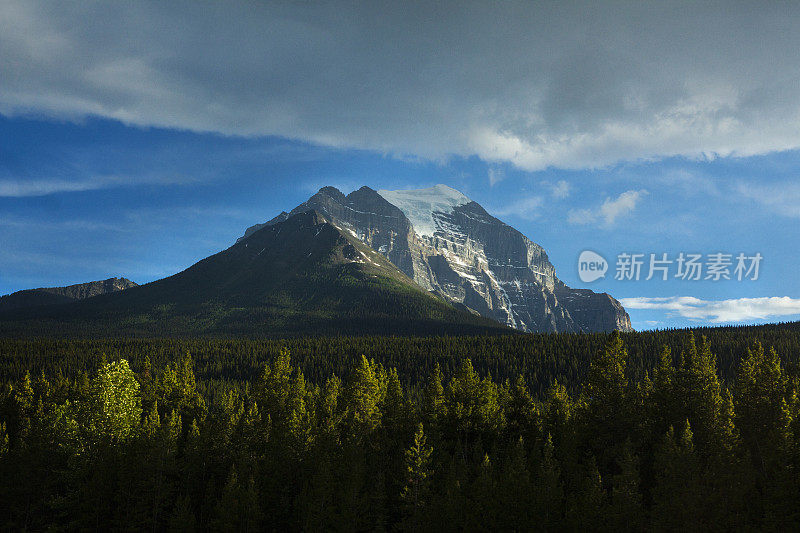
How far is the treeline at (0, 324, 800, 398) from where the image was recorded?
505 ft

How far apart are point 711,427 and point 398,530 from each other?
31.1 meters

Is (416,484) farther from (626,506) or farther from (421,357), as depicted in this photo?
(421,357)

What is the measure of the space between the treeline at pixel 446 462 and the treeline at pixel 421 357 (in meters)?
84.6

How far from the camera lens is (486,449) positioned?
54469 mm

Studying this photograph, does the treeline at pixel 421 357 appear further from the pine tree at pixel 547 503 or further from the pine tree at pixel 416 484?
the pine tree at pixel 547 503

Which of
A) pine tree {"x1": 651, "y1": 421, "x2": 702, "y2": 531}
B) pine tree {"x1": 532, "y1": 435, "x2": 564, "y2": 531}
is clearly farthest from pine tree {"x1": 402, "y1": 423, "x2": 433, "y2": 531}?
pine tree {"x1": 651, "y1": 421, "x2": 702, "y2": 531}

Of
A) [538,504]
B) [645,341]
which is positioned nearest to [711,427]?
[538,504]

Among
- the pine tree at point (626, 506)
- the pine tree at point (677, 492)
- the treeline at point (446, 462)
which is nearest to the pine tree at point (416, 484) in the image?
A: the treeline at point (446, 462)

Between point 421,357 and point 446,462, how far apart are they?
137 metres

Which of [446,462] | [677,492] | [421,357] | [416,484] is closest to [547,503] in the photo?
[677,492]

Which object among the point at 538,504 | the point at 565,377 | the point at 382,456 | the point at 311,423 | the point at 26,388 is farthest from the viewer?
the point at 565,377

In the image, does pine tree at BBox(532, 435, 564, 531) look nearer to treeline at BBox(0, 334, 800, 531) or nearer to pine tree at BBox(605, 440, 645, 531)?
treeline at BBox(0, 334, 800, 531)

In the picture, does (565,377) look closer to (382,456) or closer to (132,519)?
(382,456)

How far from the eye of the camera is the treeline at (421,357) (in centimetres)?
15388
